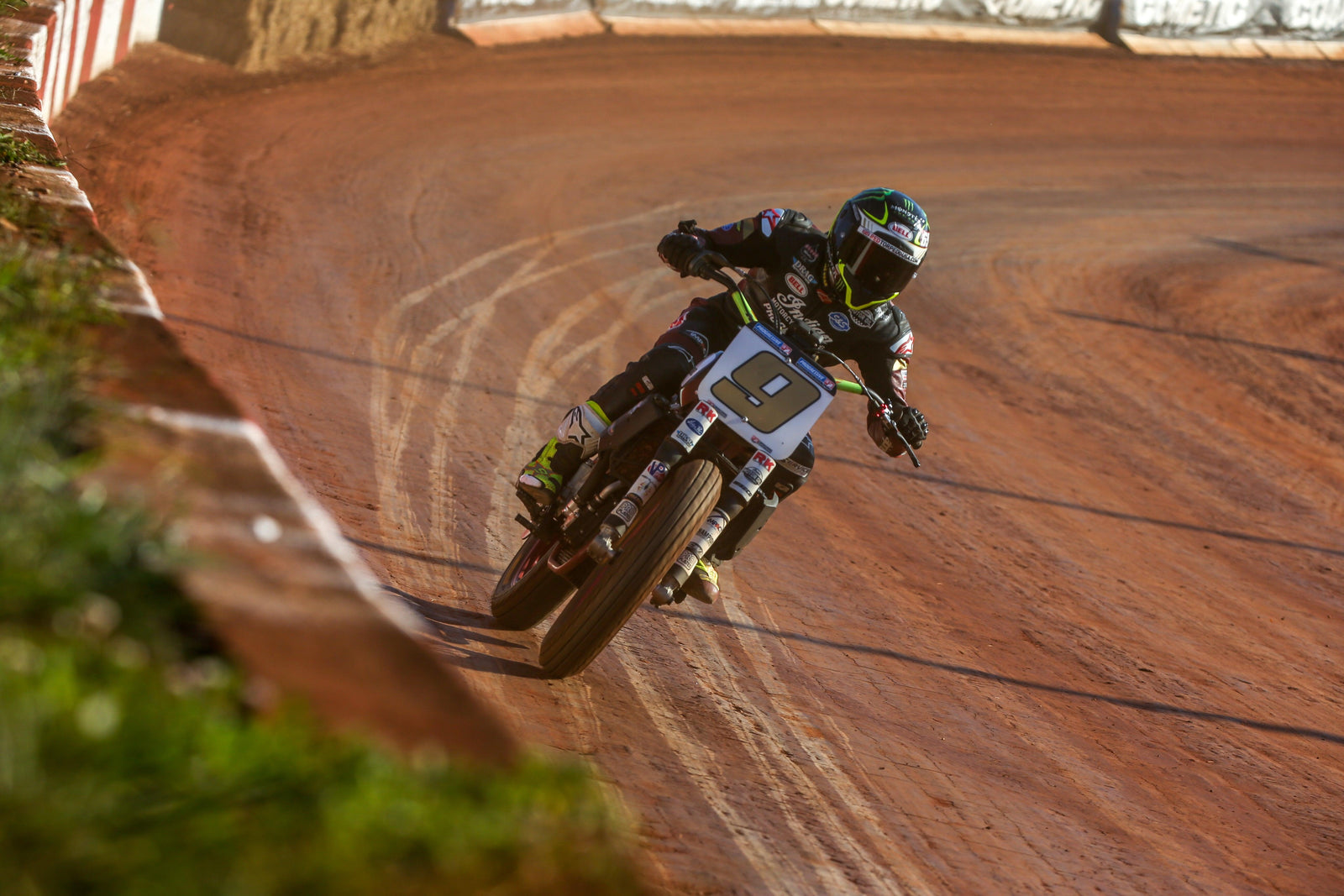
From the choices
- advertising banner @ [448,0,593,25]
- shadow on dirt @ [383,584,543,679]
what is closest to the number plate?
shadow on dirt @ [383,584,543,679]

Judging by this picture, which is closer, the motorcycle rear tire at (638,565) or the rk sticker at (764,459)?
the motorcycle rear tire at (638,565)

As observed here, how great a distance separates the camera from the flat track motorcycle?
509cm

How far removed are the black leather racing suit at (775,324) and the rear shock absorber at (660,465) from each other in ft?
1.75

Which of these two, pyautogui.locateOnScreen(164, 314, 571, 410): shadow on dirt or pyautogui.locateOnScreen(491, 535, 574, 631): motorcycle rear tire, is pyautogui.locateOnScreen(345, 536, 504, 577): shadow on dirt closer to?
pyautogui.locateOnScreen(491, 535, 574, 631): motorcycle rear tire

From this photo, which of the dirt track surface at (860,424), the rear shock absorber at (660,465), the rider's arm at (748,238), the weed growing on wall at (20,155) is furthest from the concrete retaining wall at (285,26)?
the rear shock absorber at (660,465)

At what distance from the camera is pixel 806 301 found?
620cm

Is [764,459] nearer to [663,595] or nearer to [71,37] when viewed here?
[663,595]

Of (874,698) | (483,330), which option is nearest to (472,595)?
(874,698)

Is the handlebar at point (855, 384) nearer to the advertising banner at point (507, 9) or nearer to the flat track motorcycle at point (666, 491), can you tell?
the flat track motorcycle at point (666, 491)

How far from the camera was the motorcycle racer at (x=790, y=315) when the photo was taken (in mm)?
5852

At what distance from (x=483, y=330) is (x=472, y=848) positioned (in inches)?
336

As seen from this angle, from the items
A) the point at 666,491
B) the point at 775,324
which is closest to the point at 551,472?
the point at 666,491

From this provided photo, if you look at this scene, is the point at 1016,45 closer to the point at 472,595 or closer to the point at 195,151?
the point at 195,151

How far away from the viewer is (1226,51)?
993 inches
